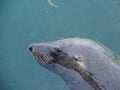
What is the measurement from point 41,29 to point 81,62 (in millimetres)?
18214

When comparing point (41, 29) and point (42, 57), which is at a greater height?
point (41, 29)

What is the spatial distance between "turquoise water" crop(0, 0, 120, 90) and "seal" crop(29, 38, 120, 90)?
13746 millimetres

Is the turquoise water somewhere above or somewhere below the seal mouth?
above

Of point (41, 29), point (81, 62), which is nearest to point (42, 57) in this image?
point (81, 62)

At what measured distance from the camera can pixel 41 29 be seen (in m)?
19.8

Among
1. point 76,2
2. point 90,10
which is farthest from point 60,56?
point 76,2

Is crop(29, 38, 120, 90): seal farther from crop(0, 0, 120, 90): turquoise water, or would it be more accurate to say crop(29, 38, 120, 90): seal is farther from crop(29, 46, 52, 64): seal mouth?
crop(0, 0, 120, 90): turquoise water

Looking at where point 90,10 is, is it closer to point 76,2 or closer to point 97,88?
point 76,2

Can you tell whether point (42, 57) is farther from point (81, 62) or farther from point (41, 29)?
point (41, 29)

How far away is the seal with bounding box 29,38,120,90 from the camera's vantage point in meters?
1.63

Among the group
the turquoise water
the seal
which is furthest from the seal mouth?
the turquoise water

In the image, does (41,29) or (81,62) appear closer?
(81,62)

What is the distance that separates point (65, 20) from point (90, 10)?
64.9 inches

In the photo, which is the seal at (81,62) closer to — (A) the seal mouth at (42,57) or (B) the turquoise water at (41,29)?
(A) the seal mouth at (42,57)
